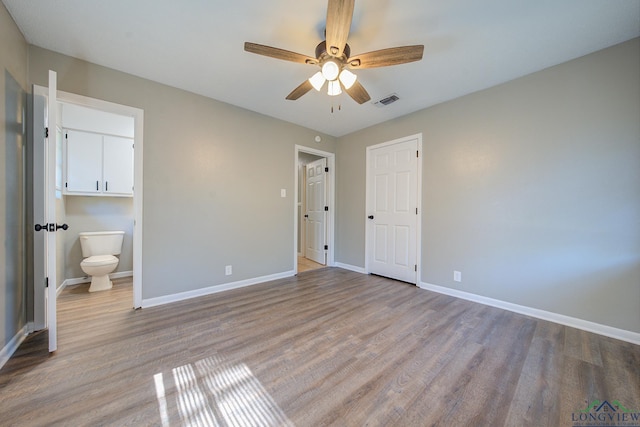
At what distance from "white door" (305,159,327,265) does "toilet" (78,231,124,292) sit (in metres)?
3.10

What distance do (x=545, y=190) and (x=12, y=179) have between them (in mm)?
4558

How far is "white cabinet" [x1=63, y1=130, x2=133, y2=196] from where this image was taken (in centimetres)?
314

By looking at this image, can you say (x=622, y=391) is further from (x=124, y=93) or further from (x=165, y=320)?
(x=124, y=93)

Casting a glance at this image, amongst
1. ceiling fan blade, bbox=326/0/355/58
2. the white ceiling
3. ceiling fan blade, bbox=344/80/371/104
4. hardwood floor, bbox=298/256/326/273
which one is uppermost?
the white ceiling

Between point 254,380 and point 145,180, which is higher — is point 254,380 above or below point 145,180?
below

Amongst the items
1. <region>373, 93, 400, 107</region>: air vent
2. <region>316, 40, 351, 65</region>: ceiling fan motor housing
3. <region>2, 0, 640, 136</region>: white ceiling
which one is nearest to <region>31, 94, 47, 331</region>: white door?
<region>2, 0, 640, 136</region>: white ceiling

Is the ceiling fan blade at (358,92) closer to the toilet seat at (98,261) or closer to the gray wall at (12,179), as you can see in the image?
the gray wall at (12,179)

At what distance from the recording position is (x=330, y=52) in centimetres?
166

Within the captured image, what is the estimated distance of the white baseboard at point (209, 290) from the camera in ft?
8.25

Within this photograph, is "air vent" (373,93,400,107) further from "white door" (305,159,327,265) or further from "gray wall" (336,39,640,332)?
"white door" (305,159,327,265)

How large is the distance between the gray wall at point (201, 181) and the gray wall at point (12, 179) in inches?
11.7

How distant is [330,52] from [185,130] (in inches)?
77.7

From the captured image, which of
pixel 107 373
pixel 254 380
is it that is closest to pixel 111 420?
pixel 107 373

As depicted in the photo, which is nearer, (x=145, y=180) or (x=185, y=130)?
(x=145, y=180)
